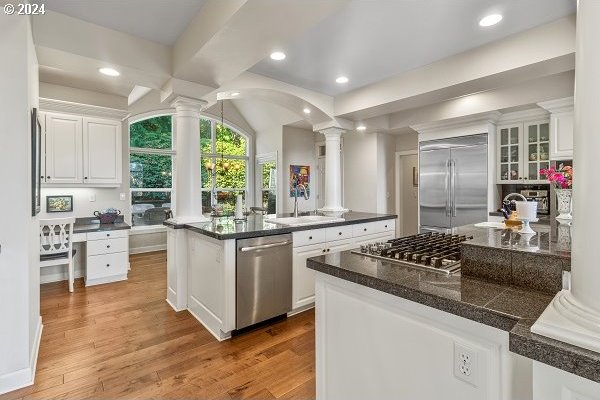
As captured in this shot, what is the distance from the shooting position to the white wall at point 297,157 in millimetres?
6927

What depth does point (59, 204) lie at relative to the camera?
4309 mm

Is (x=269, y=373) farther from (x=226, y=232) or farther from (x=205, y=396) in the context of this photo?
(x=226, y=232)

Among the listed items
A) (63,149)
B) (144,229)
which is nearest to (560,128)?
(63,149)

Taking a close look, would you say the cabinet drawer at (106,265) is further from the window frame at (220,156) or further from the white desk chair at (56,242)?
the window frame at (220,156)

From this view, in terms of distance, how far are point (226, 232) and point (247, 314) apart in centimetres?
76

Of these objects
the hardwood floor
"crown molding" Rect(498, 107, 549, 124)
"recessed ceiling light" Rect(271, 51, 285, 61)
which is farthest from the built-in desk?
"crown molding" Rect(498, 107, 549, 124)

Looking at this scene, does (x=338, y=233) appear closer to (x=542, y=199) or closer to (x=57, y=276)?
(x=542, y=199)

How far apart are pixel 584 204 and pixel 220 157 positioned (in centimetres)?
714

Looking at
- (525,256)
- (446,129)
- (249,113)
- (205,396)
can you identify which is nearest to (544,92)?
(446,129)

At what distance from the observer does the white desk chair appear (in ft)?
11.5

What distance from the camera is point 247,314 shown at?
8.49ft

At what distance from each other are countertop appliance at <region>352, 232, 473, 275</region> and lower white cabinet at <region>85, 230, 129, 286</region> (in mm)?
3752

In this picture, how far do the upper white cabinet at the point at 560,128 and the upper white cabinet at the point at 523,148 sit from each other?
16cm

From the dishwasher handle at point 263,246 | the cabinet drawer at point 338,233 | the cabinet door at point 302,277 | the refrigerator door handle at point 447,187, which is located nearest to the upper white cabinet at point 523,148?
the refrigerator door handle at point 447,187
